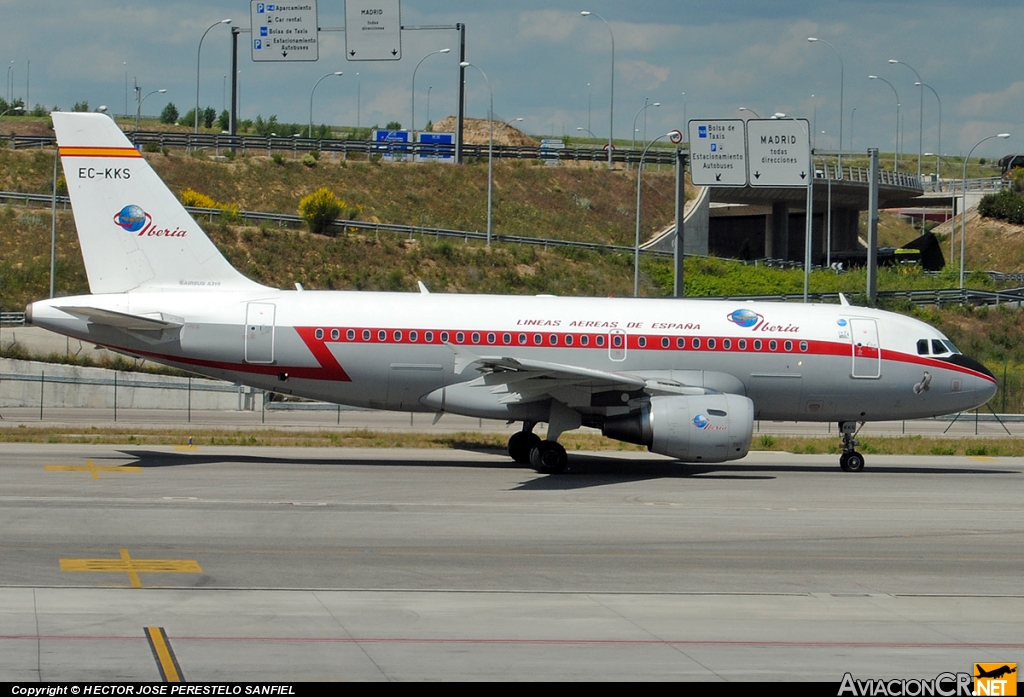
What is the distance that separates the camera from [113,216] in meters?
25.6

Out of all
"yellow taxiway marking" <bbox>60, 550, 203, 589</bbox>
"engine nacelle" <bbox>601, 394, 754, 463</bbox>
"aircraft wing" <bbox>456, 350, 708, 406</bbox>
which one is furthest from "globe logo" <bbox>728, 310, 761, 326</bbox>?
"yellow taxiway marking" <bbox>60, 550, 203, 589</bbox>

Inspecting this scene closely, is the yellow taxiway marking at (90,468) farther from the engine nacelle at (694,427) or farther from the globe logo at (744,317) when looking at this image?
the globe logo at (744,317)

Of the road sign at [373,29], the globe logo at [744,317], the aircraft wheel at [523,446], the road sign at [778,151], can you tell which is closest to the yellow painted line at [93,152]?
the aircraft wheel at [523,446]

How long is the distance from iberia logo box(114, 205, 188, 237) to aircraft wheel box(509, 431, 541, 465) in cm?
907

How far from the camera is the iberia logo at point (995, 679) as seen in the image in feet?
32.1

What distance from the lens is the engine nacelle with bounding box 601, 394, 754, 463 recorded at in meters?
23.0

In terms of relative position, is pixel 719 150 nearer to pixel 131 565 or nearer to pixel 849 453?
pixel 849 453

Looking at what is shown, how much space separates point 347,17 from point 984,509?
1617 inches

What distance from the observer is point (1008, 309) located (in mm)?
62531

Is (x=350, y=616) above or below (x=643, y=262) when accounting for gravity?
below

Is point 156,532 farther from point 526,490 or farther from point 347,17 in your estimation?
point 347,17

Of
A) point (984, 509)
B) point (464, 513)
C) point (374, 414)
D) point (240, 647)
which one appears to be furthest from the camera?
point (374, 414)

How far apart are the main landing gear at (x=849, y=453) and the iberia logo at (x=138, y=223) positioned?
52.6 feet

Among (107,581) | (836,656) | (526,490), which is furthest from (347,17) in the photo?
(836,656)
